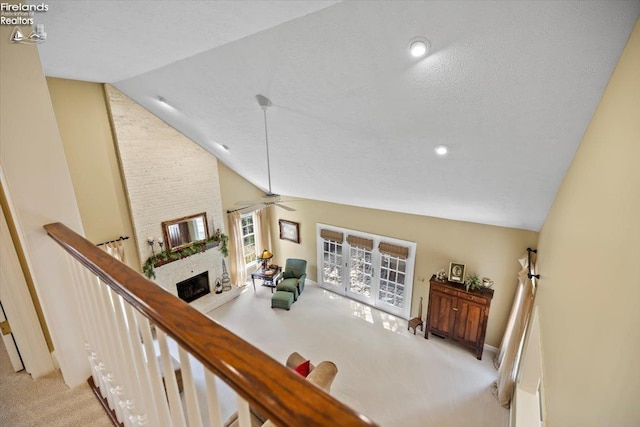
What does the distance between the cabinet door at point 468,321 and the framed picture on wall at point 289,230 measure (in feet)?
13.5

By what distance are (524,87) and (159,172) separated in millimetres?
5611

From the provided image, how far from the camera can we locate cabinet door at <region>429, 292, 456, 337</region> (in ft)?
16.3

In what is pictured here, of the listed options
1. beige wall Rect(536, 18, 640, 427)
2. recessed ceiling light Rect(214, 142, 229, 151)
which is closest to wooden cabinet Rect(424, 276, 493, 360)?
beige wall Rect(536, 18, 640, 427)

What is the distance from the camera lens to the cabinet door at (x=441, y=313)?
497 centimetres

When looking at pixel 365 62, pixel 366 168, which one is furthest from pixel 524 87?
pixel 366 168

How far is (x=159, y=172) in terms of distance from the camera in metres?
5.26

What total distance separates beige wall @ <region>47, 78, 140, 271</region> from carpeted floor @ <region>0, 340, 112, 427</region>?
3448 millimetres

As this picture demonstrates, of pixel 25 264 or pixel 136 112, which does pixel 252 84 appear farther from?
pixel 136 112

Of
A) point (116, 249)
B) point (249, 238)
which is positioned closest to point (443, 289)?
point (249, 238)

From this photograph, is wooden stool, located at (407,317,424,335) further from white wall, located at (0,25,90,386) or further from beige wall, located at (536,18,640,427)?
white wall, located at (0,25,90,386)

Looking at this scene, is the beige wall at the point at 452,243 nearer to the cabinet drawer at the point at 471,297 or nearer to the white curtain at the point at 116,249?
the cabinet drawer at the point at 471,297

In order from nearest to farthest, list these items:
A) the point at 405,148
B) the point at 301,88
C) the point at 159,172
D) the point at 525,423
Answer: the point at 301,88 → the point at 525,423 → the point at 405,148 → the point at 159,172

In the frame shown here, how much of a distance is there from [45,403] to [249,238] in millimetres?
6104

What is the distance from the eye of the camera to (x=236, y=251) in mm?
7008
